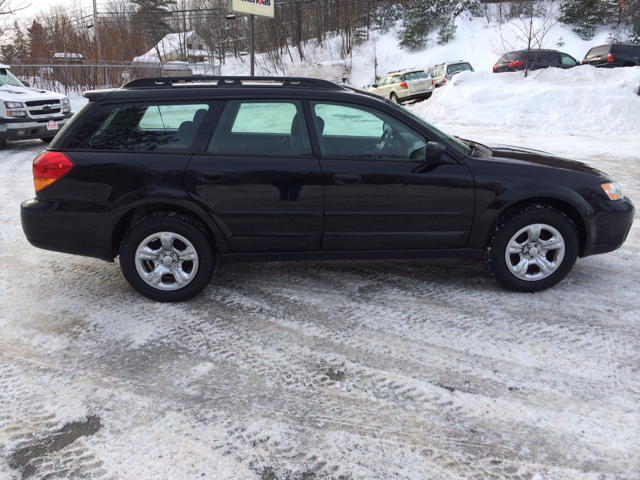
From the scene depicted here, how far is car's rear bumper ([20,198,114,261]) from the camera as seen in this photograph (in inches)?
154

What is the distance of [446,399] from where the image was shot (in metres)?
2.82

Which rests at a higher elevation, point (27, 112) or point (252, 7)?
point (252, 7)

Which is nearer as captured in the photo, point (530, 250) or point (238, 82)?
point (530, 250)

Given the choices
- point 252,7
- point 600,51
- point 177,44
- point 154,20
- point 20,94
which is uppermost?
point 154,20

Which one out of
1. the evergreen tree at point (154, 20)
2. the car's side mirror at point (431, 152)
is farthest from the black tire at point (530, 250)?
the evergreen tree at point (154, 20)

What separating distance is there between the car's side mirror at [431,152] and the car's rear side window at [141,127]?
66.3 inches

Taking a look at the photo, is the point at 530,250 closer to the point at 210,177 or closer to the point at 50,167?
the point at 210,177

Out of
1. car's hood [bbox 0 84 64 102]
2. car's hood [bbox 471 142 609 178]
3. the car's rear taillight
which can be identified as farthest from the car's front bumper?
car's hood [bbox 471 142 609 178]

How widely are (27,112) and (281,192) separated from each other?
10.5 metres

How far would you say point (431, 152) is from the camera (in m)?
3.86

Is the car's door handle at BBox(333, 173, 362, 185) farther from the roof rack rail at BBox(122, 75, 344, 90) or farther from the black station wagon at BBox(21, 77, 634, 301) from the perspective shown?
the roof rack rail at BBox(122, 75, 344, 90)

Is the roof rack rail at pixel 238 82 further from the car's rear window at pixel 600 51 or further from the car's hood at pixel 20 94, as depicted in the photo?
the car's rear window at pixel 600 51

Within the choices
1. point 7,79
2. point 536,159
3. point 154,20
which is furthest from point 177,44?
point 536,159

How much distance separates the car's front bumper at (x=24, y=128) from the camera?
11531 millimetres
